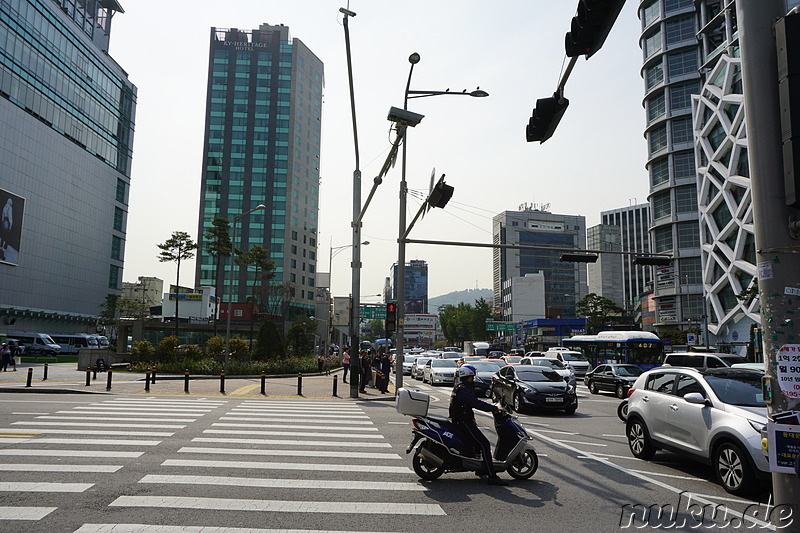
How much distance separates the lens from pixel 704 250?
6025cm

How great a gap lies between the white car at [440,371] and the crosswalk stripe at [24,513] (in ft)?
79.4

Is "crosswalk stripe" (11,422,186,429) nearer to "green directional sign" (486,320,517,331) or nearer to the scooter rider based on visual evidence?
the scooter rider

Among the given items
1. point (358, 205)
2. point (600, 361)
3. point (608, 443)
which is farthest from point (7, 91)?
point (608, 443)

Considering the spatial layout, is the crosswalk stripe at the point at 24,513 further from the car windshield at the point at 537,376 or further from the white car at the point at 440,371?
the white car at the point at 440,371

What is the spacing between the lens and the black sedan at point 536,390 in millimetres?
16562

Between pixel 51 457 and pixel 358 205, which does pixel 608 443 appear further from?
pixel 358 205

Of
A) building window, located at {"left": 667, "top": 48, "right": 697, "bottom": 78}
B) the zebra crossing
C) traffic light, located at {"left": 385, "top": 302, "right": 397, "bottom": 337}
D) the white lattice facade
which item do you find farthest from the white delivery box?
building window, located at {"left": 667, "top": 48, "right": 697, "bottom": 78}

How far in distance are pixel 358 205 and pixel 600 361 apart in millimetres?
24317

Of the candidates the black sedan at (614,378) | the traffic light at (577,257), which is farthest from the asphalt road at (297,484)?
the black sedan at (614,378)

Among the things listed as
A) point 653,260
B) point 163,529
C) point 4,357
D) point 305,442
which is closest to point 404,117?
point 305,442

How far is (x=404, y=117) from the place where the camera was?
14758 mm

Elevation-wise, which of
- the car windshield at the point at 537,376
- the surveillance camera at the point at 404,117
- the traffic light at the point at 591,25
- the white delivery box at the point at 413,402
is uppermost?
the surveillance camera at the point at 404,117

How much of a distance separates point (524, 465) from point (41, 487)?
6.57 metres

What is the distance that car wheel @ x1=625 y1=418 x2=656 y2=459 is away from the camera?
968 centimetres
